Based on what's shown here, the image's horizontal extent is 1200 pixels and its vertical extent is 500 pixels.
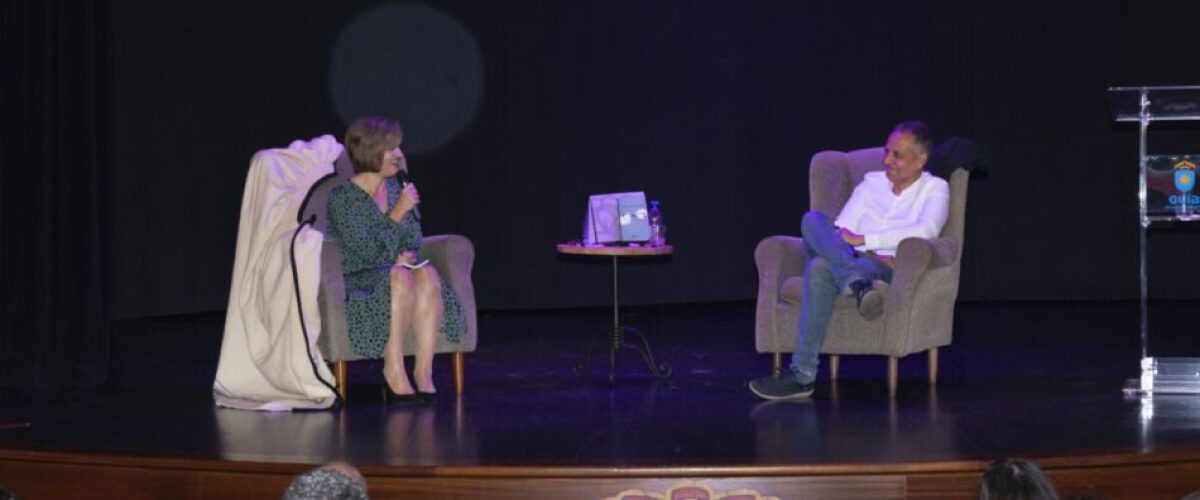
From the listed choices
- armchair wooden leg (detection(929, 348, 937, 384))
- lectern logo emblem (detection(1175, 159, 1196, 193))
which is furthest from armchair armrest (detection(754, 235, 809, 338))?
lectern logo emblem (detection(1175, 159, 1196, 193))

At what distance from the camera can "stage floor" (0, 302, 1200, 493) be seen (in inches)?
157

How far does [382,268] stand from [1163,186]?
2.73 m

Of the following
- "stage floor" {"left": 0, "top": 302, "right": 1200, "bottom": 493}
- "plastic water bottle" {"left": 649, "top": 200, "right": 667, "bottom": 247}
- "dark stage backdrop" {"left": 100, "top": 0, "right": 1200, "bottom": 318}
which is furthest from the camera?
"dark stage backdrop" {"left": 100, "top": 0, "right": 1200, "bottom": 318}

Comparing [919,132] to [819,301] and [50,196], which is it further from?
[50,196]

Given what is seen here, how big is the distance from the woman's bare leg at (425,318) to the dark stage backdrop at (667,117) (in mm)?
3766

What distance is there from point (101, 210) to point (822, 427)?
10.3 feet

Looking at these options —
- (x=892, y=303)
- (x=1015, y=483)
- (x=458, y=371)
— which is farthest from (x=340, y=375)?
(x=1015, y=483)

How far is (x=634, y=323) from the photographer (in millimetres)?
8438

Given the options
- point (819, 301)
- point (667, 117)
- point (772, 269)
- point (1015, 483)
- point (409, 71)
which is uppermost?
point (409, 71)

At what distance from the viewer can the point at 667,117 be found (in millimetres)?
9031

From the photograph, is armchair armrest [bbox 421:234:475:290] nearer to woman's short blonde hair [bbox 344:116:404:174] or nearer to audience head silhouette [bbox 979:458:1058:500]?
woman's short blonde hair [bbox 344:116:404:174]

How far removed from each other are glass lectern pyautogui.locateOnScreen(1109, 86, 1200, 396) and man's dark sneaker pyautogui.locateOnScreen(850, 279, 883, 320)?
36.0 inches

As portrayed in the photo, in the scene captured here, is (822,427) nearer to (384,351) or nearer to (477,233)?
(384,351)

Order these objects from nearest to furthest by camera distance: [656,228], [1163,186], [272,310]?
[272,310], [1163,186], [656,228]
